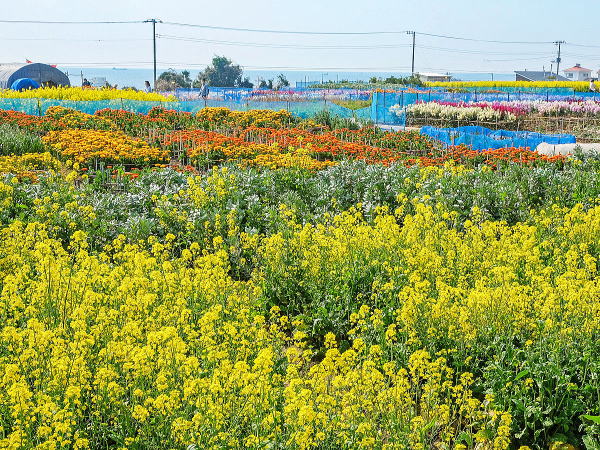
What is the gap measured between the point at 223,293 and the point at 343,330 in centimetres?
125

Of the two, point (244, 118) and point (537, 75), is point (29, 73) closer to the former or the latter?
point (244, 118)

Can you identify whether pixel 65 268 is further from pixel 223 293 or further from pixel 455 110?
pixel 455 110

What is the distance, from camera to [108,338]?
5453mm

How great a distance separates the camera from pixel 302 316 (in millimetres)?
6926

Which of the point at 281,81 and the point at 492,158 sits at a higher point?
the point at 281,81

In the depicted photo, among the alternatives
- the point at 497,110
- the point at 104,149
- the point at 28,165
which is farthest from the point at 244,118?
the point at 497,110

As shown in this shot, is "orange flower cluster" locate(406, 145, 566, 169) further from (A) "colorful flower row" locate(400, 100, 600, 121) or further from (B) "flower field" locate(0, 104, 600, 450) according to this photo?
(A) "colorful flower row" locate(400, 100, 600, 121)

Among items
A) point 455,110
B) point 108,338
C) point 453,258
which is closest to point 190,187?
point 453,258

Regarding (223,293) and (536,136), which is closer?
(223,293)

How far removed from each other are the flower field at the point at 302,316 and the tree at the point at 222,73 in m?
83.9

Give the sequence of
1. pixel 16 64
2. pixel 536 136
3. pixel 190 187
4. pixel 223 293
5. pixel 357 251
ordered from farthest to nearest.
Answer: pixel 16 64 → pixel 536 136 → pixel 190 187 → pixel 357 251 → pixel 223 293

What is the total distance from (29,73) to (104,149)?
38.0 m

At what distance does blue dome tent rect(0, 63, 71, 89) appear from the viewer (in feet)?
156

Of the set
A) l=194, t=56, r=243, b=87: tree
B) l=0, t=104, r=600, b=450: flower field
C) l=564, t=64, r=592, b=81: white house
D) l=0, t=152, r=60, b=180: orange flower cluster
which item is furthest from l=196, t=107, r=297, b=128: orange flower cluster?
l=564, t=64, r=592, b=81: white house
